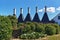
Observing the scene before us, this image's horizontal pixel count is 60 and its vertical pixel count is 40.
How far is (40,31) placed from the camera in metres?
39.6

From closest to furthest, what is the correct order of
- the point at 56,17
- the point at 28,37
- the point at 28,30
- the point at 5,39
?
the point at 5,39 < the point at 28,37 < the point at 28,30 < the point at 56,17

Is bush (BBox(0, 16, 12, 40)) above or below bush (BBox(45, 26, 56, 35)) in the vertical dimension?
above

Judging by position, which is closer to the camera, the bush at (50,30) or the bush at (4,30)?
the bush at (4,30)

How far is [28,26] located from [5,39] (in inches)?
423

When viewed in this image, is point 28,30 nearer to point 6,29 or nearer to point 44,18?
point 6,29

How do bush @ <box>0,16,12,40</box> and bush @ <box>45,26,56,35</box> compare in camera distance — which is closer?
bush @ <box>0,16,12,40</box>

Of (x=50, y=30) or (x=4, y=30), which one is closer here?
(x=4, y=30)

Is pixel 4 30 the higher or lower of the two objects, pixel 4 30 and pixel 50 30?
the higher

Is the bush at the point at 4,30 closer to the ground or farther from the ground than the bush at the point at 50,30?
farther from the ground

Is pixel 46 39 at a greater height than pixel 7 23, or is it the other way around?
pixel 7 23

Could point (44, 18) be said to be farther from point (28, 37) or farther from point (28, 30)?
point (28, 37)

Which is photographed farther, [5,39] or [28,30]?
[28,30]

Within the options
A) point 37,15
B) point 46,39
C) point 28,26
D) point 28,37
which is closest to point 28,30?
point 28,26

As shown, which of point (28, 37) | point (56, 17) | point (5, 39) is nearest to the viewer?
point (5, 39)
